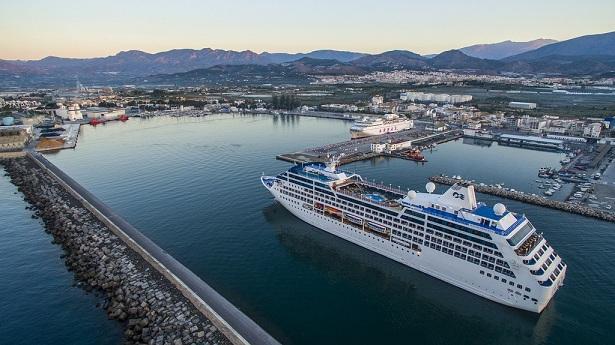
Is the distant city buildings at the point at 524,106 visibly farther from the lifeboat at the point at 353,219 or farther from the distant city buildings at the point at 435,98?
the lifeboat at the point at 353,219

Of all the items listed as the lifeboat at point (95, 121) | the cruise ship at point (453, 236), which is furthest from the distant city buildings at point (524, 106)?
the lifeboat at point (95, 121)

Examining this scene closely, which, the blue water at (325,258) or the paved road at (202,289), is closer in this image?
the paved road at (202,289)

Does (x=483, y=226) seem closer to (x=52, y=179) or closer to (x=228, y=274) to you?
(x=228, y=274)

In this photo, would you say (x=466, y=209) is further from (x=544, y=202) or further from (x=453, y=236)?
(x=544, y=202)

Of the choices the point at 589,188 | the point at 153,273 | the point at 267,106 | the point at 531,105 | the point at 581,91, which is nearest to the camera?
the point at 153,273

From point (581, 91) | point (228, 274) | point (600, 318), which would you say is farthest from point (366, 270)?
point (581, 91)

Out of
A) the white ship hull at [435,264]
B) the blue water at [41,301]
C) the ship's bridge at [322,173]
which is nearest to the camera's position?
the blue water at [41,301]

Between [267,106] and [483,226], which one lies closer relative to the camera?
[483,226]
